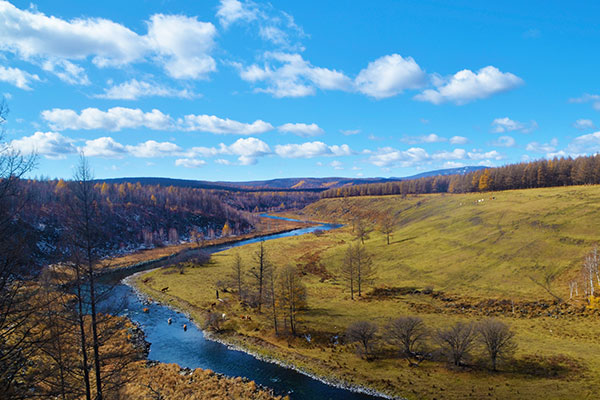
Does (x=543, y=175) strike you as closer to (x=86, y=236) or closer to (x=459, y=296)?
(x=459, y=296)

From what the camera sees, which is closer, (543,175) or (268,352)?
(268,352)

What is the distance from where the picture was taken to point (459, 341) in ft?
107

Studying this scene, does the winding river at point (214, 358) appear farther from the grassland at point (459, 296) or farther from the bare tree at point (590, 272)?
the bare tree at point (590, 272)

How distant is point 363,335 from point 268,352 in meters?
12.6

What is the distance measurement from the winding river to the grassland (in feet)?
6.68

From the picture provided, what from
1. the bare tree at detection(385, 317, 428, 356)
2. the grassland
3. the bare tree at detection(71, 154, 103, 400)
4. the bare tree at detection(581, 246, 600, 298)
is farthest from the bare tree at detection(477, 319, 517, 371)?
the bare tree at detection(71, 154, 103, 400)

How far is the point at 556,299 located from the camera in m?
47.0

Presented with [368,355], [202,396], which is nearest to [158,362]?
[202,396]

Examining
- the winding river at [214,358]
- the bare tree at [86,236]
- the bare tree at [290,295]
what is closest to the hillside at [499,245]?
the bare tree at [290,295]

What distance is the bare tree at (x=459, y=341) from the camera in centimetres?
3241

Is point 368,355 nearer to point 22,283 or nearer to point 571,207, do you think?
point 22,283

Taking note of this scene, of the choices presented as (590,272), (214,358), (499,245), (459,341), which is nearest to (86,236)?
(214,358)

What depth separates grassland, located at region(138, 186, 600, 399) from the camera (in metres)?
30.3

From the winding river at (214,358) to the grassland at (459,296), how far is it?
2.04m
